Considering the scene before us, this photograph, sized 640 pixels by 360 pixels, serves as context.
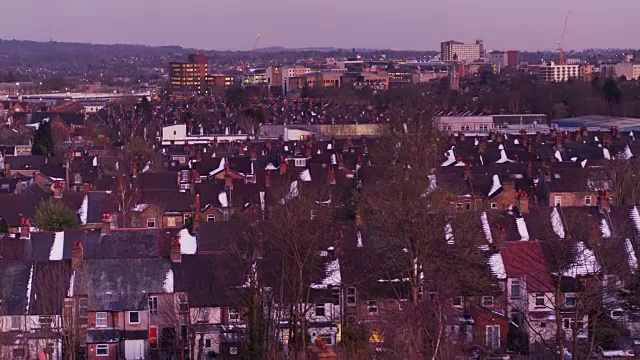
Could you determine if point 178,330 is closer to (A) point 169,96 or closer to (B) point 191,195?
(B) point 191,195

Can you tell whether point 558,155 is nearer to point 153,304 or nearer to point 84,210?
point 84,210

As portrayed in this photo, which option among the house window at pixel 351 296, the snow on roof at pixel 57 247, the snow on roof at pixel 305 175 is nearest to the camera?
the house window at pixel 351 296

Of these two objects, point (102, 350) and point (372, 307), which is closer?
point (102, 350)

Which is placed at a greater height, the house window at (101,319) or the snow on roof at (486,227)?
the snow on roof at (486,227)

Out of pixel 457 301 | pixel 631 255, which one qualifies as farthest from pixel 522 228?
pixel 457 301

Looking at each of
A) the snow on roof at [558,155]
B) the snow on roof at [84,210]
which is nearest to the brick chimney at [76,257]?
the snow on roof at [84,210]

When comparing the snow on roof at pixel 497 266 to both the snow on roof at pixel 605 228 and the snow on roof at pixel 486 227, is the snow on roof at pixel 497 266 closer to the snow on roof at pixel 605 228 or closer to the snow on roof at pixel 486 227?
the snow on roof at pixel 486 227
